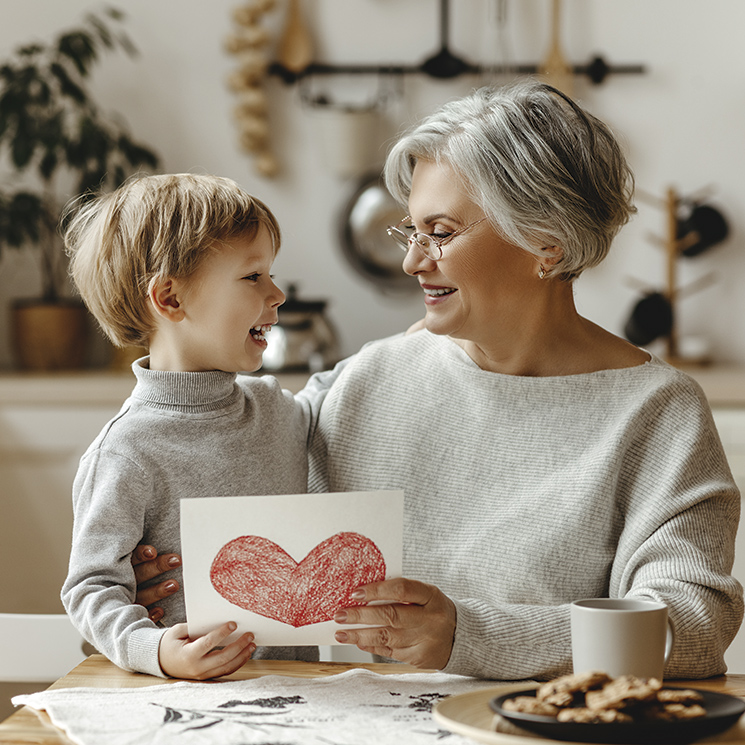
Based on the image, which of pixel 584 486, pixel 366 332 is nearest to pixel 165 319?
pixel 584 486

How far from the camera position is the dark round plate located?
0.68m

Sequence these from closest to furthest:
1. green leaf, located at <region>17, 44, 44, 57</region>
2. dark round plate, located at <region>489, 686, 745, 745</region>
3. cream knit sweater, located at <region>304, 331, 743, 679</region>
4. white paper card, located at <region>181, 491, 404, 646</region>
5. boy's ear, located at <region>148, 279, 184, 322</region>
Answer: dark round plate, located at <region>489, 686, 745, 745</region>
white paper card, located at <region>181, 491, 404, 646</region>
cream knit sweater, located at <region>304, 331, 743, 679</region>
boy's ear, located at <region>148, 279, 184, 322</region>
green leaf, located at <region>17, 44, 44, 57</region>

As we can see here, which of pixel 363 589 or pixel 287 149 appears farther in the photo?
pixel 287 149

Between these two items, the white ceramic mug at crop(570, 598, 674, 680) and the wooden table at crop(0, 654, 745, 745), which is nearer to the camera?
the white ceramic mug at crop(570, 598, 674, 680)

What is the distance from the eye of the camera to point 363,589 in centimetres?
91

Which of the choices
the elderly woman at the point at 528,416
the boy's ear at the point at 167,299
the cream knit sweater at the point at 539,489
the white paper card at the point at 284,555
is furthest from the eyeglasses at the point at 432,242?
the white paper card at the point at 284,555

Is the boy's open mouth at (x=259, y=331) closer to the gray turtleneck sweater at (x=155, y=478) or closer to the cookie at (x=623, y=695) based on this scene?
the gray turtleneck sweater at (x=155, y=478)

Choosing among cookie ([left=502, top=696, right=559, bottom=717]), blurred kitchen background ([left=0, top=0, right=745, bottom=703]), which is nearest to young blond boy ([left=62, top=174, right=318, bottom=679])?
cookie ([left=502, top=696, right=559, bottom=717])

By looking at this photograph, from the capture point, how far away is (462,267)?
1.22 metres

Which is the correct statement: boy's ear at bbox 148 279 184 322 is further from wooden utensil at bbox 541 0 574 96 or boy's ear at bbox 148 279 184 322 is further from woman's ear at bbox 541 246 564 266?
wooden utensil at bbox 541 0 574 96

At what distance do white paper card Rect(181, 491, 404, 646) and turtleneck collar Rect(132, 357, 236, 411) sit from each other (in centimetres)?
23

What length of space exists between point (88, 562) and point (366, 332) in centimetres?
210

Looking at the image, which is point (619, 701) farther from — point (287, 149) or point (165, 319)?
point (287, 149)

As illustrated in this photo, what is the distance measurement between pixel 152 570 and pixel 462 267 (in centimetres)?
52
